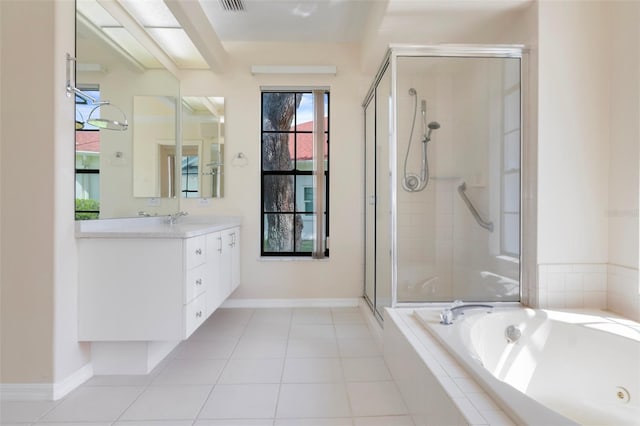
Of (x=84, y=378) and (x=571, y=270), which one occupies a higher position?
(x=571, y=270)

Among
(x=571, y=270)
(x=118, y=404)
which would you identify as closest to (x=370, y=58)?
(x=571, y=270)

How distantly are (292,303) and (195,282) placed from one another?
4.90 ft

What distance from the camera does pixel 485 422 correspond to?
984 mm

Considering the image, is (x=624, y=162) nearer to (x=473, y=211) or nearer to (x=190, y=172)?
(x=473, y=211)

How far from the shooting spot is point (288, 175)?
3488 millimetres

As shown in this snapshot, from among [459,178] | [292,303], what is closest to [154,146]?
[292,303]

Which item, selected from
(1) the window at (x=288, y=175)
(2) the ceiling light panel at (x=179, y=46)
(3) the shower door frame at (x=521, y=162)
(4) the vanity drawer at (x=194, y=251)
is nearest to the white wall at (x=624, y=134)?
(3) the shower door frame at (x=521, y=162)

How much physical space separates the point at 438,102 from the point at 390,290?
5.33 feet

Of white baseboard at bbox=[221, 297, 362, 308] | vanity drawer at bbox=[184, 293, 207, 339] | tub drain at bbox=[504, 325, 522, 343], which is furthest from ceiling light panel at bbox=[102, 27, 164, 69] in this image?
tub drain at bbox=[504, 325, 522, 343]

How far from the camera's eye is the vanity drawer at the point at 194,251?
1929 millimetres

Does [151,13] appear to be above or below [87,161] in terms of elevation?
above

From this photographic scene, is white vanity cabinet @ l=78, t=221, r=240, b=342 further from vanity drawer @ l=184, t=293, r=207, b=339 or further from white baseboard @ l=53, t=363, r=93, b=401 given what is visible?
white baseboard @ l=53, t=363, r=93, b=401

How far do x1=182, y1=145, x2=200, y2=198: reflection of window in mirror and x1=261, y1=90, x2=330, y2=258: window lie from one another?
2.13 ft

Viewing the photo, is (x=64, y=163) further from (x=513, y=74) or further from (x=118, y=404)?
(x=513, y=74)
